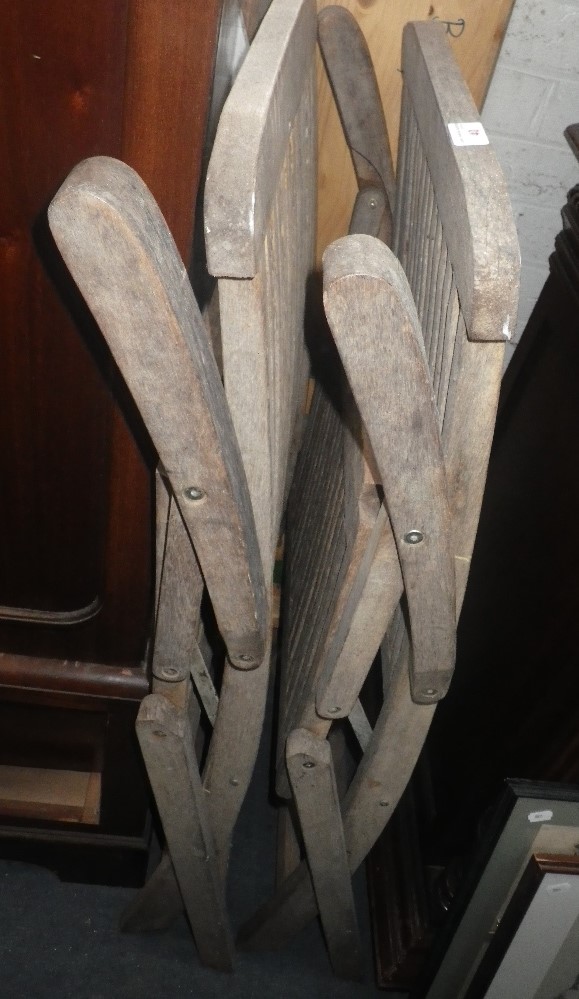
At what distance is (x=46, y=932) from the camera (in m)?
1.35

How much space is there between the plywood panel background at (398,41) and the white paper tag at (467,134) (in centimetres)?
55

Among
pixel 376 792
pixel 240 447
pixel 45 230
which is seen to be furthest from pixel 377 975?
pixel 45 230

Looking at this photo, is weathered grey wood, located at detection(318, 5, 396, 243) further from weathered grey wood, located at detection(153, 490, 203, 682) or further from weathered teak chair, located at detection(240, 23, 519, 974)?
weathered grey wood, located at detection(153, 490, 203, 682)

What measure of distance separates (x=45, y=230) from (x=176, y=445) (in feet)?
0.95

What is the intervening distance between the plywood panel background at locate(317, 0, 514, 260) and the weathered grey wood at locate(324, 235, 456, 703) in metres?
0.83

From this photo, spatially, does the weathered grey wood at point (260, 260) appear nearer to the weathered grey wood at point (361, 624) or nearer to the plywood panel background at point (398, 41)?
the weathered grey wood at point (361, 624)

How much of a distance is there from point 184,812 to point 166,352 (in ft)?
2.19

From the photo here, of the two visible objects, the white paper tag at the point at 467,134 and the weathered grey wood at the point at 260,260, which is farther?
the white paper tag at the point at 467,134

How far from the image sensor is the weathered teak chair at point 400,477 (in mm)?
589

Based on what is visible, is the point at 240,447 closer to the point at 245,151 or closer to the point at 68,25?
the point at 245,151

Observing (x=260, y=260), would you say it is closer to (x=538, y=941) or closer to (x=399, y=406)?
(x=399, y=406)

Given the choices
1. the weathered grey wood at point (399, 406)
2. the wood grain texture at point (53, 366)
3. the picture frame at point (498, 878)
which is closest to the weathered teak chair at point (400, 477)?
the weathered grey wood at point (399, 406)

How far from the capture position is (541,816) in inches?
34.2

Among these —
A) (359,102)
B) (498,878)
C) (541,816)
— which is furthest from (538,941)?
(359,102)
